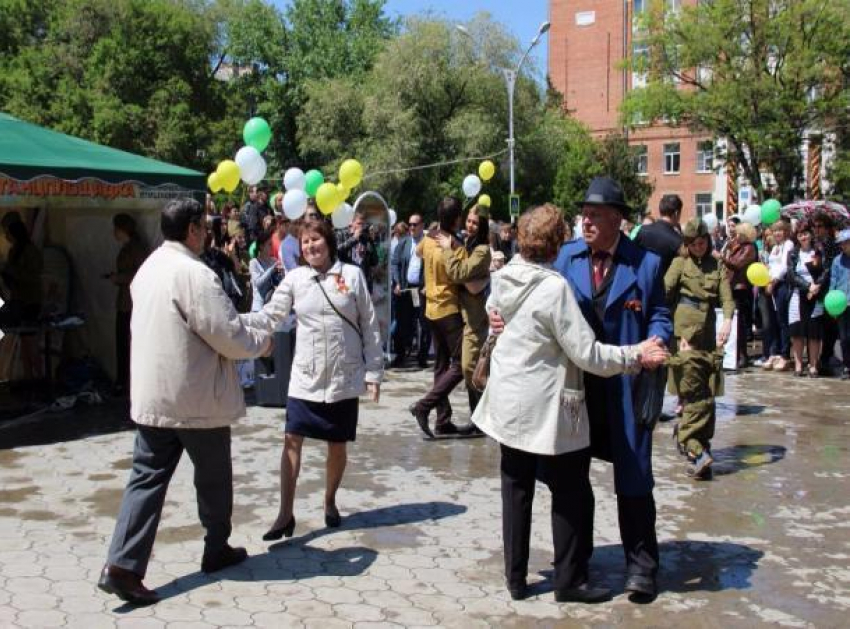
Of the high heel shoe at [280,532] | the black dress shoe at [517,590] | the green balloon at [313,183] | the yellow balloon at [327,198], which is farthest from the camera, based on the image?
the green balloon at [313,183]

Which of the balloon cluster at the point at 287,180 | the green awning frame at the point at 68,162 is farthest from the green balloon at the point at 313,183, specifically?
the green awning frame at the point at 68,162

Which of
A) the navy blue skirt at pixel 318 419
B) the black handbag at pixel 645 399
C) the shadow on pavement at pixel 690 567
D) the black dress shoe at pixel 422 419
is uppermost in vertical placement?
the black handbag at pixel 645 399

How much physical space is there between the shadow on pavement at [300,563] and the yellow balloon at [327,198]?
19.2ft

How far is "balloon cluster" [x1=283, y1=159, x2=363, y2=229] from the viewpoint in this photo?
10984 mm

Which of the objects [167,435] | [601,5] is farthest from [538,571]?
[601,5]

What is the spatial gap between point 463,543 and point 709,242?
3.27 m

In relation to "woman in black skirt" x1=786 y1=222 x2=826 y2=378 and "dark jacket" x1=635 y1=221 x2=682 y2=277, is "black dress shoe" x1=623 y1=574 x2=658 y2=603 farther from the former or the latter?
"woman in black skirt" x1=786 y1=222 x2=826 y2=378

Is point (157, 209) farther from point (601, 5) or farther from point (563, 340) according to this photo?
point (601, 5)

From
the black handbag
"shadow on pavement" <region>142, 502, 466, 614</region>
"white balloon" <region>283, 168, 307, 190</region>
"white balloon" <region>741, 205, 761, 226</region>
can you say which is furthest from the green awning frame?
"white balloon" <region>741, 205, 761, 226</region>

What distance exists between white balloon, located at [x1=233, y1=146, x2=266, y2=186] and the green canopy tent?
1.05m

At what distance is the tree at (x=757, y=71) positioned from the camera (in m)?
32.7

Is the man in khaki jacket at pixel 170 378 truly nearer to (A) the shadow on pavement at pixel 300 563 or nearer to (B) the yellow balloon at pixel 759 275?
(A) the shadow on pavement at pixel 300 563

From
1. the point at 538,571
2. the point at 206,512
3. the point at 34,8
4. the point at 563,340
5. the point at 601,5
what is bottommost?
the point at 538,571

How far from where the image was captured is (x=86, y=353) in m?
10.5
